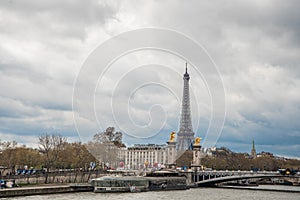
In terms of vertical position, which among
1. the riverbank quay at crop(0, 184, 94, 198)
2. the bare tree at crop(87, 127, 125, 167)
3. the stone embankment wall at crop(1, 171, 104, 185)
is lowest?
the riverbank quay at crop(0, 184, 94, 198)

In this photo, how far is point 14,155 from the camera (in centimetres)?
6781

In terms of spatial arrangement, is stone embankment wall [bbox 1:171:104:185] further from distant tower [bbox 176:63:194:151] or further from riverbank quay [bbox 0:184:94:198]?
distant tower [bbox 176:63:194:151]

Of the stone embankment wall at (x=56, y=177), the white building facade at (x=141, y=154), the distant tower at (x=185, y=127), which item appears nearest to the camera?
the stone embankment wall at (x=56, y=177)

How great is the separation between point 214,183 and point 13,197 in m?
38.8

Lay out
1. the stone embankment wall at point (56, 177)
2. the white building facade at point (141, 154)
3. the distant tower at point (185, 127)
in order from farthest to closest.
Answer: the white building facade at point (141, 154)
the distant tower at point (185, 127)
the stone embankment wall at point (56, 177)

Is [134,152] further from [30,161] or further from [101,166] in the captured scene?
[30,161]

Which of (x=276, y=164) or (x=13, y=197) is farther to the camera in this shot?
(x=276, y=164)

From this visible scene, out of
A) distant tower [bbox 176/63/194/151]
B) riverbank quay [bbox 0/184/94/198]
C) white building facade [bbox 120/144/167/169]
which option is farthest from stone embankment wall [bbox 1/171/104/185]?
white building facade [bbox 120/144/167/169]

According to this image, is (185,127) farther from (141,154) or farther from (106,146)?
(106,146)

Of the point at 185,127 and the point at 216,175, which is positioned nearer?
the point at 216,175

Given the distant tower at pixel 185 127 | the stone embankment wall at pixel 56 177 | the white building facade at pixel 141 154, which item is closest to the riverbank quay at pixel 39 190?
the stone embankment wall at pixel 56 177

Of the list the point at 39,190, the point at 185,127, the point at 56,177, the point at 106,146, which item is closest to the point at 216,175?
the point at 106,146

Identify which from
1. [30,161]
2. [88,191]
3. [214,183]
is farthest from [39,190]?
[214,183]

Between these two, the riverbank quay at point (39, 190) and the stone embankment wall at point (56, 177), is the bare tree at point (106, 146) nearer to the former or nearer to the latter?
the stone embankment wall at point (56, 177)
